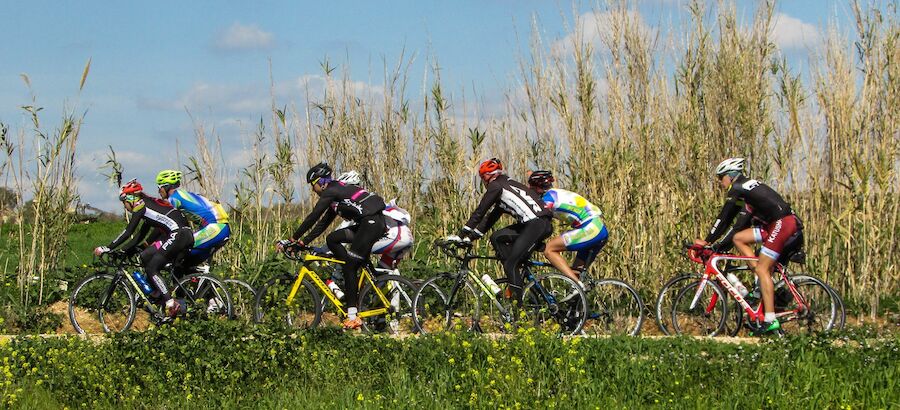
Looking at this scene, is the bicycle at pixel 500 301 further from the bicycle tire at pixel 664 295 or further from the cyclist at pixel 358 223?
the bicycle tire at pixel 664 295

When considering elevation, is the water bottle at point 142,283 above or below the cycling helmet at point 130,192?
below

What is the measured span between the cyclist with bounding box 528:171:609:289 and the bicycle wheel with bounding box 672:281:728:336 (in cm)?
116

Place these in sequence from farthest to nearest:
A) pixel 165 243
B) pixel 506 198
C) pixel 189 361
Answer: pixel 165 243
pixel 506 198
pixel 189 361

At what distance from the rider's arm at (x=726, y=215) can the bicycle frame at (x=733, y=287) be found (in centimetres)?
34

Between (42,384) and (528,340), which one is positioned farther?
(42,384)

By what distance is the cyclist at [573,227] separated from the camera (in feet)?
37.0

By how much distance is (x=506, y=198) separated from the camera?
36.4 ft

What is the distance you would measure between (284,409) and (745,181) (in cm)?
575

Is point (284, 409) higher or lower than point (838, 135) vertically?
lower

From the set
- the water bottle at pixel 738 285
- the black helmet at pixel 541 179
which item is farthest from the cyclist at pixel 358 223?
the water bottle at pixel 738 285

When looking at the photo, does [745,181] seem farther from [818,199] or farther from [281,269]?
[281,269]

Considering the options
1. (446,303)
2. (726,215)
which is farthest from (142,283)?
(726,215)

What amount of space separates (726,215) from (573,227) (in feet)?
5.13

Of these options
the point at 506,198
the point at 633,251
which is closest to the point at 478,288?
the point at 506,198
